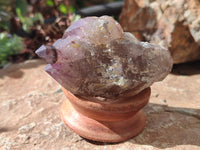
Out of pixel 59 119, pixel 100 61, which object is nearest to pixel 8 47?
pixel 59 119

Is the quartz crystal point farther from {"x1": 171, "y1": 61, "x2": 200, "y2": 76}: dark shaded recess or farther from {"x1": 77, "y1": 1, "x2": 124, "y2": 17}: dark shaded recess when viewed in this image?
{"x1": 77, "y1": 1, "x2": 124, "y2": 17}: dark shaded recess

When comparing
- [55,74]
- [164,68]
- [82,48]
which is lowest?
[164,68]

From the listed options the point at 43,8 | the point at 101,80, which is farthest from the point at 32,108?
the point at 43,8

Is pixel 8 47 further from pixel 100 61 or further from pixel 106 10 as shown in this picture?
pixel 100 61

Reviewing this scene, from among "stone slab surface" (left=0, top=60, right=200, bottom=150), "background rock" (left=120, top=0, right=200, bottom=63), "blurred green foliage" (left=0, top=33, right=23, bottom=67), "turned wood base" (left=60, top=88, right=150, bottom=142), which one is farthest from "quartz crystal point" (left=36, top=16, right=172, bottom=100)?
"blurred green foliage" (left=0, top=33, right=23, bottom=67)

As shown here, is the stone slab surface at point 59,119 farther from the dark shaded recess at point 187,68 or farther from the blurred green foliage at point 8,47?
the blurred green foliage at point 8,47

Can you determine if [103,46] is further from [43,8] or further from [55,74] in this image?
[43,8]

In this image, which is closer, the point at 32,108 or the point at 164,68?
the point at 164,68
